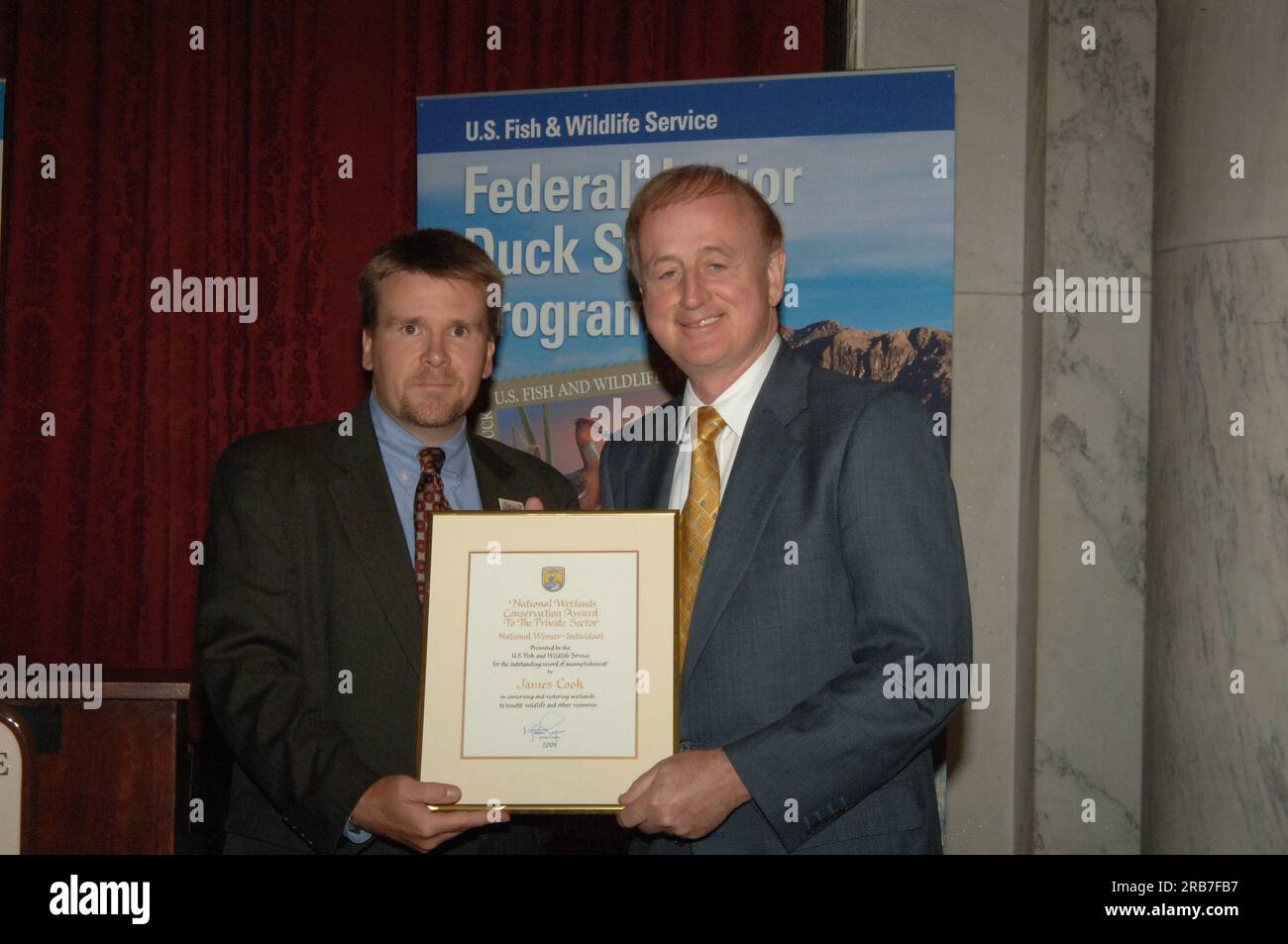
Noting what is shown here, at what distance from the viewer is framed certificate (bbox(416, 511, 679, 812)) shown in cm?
212

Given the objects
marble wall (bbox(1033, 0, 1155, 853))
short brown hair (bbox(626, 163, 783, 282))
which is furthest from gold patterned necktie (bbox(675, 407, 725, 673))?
marble wall (bbox(1033, 0, 1155, 853))

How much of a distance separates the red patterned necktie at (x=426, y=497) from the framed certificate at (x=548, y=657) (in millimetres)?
266


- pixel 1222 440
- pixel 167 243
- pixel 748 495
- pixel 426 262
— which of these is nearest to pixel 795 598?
pixel 748 495

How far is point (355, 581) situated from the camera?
2461 mm

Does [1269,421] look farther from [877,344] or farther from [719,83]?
[719,83]

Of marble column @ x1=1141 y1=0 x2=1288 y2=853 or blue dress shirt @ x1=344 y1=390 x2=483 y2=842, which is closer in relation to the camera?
blue dress shirt @ x1=344 y1=390 x2=483 y2=842

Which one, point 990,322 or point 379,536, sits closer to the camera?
point 379,536

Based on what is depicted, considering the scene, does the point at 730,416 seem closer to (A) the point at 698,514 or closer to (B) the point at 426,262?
(A) the point at 698,514

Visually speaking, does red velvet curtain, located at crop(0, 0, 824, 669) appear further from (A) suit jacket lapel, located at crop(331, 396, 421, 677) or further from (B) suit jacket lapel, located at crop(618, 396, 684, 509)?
(B) suit jacket lapel, located at crop(618, 396, 684, 509)

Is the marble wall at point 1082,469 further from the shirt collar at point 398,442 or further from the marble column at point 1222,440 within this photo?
the shirt collar at point 398,442

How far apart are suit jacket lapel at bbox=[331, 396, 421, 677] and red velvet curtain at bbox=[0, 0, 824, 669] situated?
2.12m
